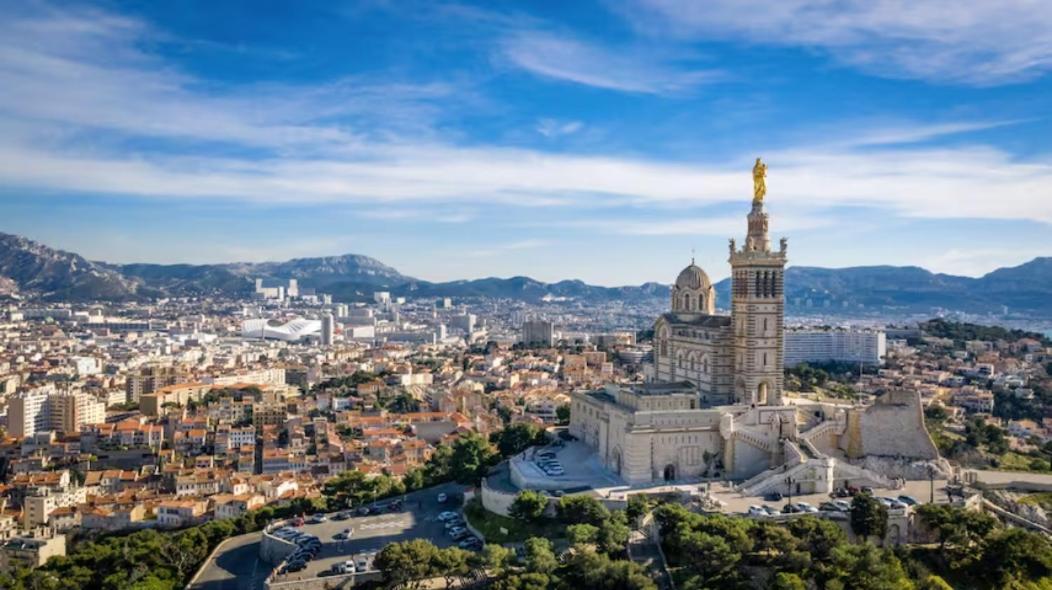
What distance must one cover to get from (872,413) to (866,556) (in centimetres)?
1382

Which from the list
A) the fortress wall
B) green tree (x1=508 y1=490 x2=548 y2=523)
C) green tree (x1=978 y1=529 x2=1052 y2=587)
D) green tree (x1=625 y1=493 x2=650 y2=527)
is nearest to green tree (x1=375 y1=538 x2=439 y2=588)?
green tree (x1=508 y1=490 x2=548 y2=523)

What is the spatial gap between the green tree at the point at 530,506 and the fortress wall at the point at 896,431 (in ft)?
49.8

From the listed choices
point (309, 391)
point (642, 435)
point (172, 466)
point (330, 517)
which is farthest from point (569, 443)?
point (309, 391)

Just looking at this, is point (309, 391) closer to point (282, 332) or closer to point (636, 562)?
point (636, 562)

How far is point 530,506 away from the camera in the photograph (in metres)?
37.5

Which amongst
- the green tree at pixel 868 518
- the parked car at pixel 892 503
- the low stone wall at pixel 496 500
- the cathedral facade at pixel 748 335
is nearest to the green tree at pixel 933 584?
the green tree at pixel 868 518

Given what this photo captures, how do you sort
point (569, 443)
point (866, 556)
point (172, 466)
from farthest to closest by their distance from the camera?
1. point (172, 466)
2. point (569, 443)
3. point (866, 556)

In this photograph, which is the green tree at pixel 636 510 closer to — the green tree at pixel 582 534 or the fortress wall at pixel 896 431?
the green tree at pixel 582 534

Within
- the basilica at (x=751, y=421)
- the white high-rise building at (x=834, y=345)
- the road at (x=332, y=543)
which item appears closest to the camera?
the road at (x=332, y=543)

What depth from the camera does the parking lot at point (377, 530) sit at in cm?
3722

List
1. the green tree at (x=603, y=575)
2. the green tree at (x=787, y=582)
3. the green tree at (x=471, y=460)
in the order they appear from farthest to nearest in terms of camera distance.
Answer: the green tree at (x=471, y=460)
the green tree at (x=603, y=575)
the green tree at (x=787, y=582)

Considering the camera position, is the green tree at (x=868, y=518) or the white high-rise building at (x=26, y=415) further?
the white high-rise building at (x=26, y=415)

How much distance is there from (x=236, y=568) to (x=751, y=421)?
23586 mm

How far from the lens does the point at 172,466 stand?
Result: 59.8 m
